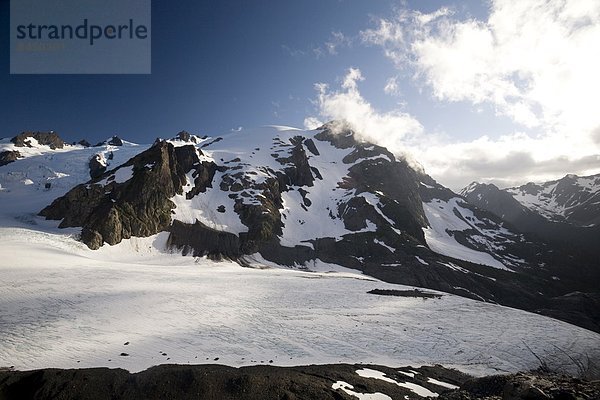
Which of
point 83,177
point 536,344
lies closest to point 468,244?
point 536,344

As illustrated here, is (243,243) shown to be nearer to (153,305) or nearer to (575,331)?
(153,305)

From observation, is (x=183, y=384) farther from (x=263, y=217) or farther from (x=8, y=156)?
(x=8, y=156)

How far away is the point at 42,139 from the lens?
15812cm

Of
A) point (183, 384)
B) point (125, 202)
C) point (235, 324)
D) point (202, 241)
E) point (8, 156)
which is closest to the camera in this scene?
point (183, 384)

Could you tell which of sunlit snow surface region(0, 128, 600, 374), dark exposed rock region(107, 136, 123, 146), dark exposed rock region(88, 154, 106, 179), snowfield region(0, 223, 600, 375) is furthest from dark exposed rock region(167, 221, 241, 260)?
dark exposed rock region(107, 136, 123, 146)

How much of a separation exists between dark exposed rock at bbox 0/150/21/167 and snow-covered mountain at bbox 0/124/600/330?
3980 mm

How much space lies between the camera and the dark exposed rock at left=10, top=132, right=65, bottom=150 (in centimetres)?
14712

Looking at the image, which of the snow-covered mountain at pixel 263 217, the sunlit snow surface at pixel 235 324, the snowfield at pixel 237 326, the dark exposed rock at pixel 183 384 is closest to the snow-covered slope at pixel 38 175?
the snow-covered mountain at pixel 263 217

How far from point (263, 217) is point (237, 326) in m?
84.1

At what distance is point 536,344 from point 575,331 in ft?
26.8

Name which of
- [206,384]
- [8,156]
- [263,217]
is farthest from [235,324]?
[8,156]

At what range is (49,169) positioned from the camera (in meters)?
120

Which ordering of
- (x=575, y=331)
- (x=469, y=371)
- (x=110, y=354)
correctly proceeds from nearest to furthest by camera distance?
(x=110, y=354) < (x=469, y=371) < (x=575, y=331)

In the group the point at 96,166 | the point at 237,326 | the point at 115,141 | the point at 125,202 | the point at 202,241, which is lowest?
the point at 237,326
